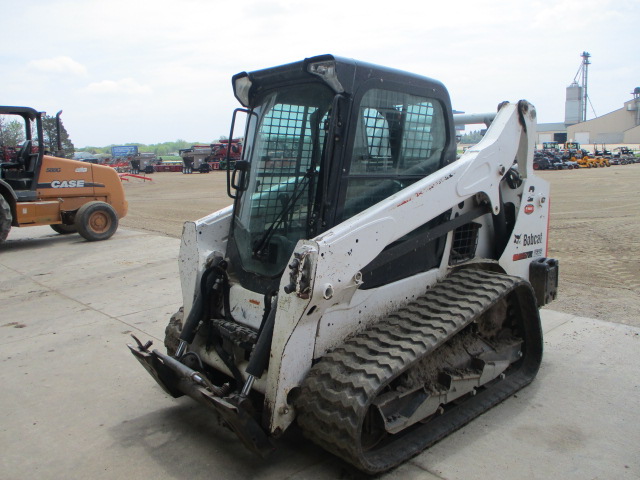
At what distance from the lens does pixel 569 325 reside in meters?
5.54

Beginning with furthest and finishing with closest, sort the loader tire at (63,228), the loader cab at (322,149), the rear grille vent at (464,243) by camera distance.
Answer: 1. the loader tire at (63,228)
2. the rear grille vent at (464,243)
3. the loader cab at (322,149)

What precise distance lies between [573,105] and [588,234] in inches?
3885

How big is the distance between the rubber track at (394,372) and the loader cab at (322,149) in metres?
0.34

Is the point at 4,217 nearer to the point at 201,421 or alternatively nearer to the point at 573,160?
the point at 201,421

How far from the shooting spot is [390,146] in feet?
12.3

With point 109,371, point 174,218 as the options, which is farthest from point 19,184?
point 109,371

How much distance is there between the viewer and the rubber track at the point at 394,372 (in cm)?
297


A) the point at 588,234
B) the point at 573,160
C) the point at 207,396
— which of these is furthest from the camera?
the point at 573,160

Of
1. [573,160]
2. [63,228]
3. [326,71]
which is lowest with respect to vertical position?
[63,228]

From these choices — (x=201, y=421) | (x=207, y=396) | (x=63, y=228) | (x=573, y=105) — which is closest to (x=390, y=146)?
(x=207, y=396)

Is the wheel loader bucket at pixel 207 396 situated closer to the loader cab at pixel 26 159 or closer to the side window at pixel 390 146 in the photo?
the side window at pixel 390 146

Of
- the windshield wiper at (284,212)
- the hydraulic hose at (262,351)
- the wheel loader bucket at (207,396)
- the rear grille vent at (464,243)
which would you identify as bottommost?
the wheel loader bucket at (207,396)

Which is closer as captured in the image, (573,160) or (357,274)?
(357,274)

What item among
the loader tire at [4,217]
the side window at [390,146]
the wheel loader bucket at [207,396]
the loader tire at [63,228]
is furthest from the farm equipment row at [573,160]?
the wheel loader bucket at [207,396]
